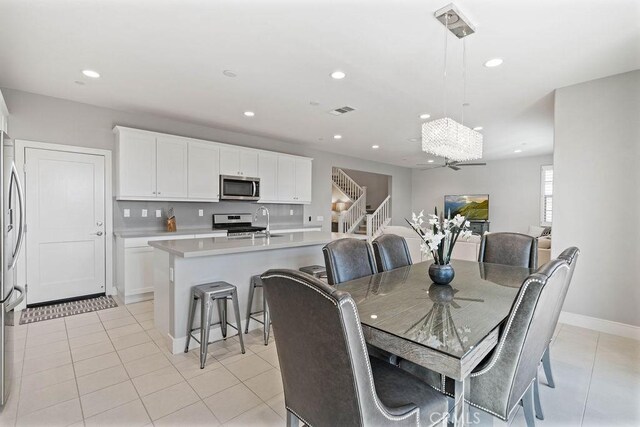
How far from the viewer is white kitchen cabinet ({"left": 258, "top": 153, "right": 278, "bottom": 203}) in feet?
18.3

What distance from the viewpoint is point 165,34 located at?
95.3 inches

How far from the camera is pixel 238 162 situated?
5223 millimetres

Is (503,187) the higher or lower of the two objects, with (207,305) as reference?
higher

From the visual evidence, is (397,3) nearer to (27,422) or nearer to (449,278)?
(449,278)

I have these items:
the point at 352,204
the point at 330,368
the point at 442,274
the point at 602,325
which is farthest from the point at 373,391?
the point at 352,204

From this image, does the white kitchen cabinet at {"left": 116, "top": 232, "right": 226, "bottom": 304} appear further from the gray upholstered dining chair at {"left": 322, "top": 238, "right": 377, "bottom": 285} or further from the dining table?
the dining table

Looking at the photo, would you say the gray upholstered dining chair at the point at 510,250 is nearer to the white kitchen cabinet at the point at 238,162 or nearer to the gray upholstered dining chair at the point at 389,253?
the gray upholstered dining chair at the point at 389,253

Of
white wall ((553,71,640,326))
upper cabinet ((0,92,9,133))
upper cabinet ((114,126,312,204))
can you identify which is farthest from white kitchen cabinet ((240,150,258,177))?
white wall ((553,71,640,326))

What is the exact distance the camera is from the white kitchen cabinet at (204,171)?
4695 mm

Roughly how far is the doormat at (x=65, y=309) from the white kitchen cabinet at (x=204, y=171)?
1.78 metres

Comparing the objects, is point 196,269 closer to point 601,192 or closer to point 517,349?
point 517,349

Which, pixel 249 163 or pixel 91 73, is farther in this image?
pixel 249 163

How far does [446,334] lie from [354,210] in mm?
8005

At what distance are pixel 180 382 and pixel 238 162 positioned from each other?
3.69m
